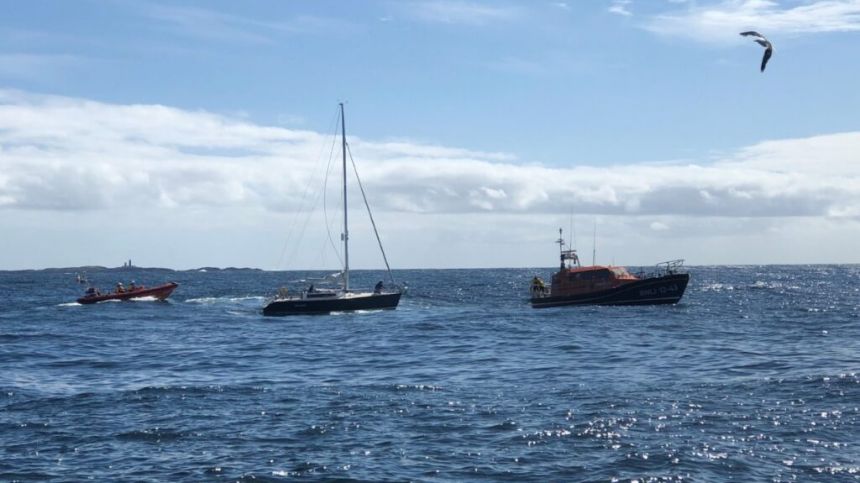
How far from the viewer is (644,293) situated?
208 feet

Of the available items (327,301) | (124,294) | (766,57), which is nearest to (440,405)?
(766,57)

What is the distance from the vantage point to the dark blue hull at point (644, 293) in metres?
63.3

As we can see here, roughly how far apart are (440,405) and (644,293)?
4248cm

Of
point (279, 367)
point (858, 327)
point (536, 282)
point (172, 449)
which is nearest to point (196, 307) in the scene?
point (536, 282)

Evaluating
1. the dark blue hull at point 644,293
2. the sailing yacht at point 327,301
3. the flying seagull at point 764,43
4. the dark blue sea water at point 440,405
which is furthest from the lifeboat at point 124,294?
the flying seagull at point 764,43

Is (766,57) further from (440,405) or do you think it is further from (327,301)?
(327,301)

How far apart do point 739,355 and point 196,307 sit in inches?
1988

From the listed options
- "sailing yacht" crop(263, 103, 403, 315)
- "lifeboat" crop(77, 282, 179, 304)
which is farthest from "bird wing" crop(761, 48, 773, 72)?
"lifeboat" crop(77, 282, 179, 304)

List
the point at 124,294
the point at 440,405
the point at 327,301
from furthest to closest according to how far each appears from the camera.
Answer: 1. the point at 124,294
2. the point at 327,301
3. the point at 440,405

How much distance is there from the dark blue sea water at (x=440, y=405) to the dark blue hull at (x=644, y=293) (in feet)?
57.7

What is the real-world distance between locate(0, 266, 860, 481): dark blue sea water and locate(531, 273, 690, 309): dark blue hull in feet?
57.7

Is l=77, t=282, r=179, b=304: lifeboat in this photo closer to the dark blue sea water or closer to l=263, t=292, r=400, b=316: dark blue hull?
l=263, t=292, r=400, b=316: dark blue hull

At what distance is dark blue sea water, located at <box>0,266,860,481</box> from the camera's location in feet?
58.1

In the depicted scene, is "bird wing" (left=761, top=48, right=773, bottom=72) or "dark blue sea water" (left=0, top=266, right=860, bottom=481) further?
"bird wing" (left=761, top=48, right=773, bottom=72)
